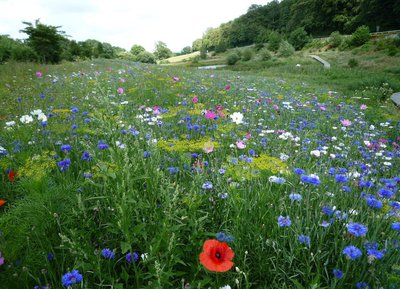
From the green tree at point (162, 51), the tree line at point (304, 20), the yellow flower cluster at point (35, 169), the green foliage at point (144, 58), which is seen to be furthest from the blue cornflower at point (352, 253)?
the green tree at point (162, 51)

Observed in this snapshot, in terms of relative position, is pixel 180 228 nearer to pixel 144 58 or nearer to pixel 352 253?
pixel 352 253

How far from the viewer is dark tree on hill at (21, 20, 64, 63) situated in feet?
54.9

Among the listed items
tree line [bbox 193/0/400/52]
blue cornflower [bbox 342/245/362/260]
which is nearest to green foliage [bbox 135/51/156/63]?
tree line [bbox 193/0/400/52]

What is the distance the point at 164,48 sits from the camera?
326ft

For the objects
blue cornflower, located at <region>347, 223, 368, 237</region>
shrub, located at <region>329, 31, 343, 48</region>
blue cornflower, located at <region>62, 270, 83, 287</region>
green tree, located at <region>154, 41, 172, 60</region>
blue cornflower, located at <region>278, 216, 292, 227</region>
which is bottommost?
blue cornflower, located at <region>278, 216, 292, 227</region>

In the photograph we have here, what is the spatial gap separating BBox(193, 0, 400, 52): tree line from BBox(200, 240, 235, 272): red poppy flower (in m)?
51.0

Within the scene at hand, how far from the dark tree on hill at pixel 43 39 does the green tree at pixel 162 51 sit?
81.0 metres

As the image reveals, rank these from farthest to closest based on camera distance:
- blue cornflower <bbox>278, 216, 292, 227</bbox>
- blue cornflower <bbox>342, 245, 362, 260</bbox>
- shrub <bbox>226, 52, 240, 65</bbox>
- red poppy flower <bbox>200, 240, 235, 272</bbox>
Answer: shrub <bbox>226, 52, 240, 65</bbox> < blue cornflower <bbox>278, 216, 292, 227</bbox> < blue cornflower <bbox>342, 245, 362, 260</bbox> < red poppy flower <bbox>200, 240, 235, 272</bbox>

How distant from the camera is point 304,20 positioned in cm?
6512

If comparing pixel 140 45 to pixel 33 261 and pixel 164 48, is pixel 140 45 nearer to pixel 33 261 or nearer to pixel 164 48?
pixel 164 48

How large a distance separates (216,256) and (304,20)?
7719 centimetres

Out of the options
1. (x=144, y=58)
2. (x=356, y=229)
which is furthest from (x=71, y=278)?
(x=144, y=58)

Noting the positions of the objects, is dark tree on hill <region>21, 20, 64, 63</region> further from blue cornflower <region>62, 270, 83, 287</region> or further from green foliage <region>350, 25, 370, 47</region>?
green foliage <region>350, 25, 370, 47</region>

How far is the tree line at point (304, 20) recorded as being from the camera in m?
42.5
